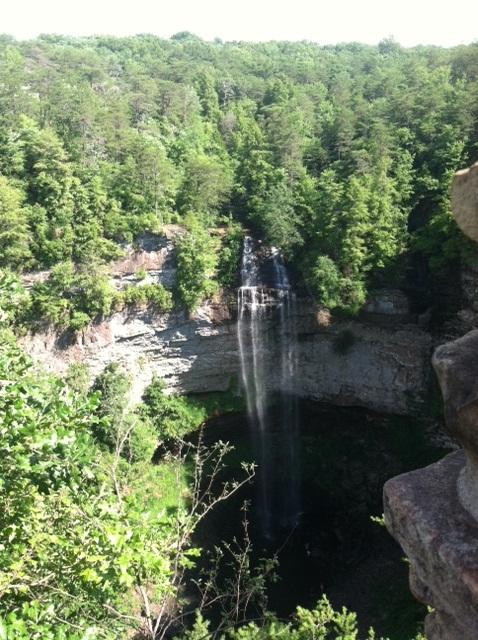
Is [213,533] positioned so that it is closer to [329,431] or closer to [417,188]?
[329,431]

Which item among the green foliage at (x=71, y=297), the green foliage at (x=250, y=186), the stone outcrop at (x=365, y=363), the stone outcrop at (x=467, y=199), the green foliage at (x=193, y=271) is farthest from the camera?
the green foliage at (x=193, y=271)

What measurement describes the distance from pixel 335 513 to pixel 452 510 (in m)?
16.2

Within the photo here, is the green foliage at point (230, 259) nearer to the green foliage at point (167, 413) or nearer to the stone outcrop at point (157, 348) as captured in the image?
the stone outcrop at point (157, 348)

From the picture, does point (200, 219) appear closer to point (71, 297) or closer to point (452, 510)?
point (71, 297)

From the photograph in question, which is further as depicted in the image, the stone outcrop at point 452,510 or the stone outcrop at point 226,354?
the stone outcrop at point 226,354

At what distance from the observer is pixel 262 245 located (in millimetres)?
23172

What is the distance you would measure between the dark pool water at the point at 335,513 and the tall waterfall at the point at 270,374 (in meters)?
0.16

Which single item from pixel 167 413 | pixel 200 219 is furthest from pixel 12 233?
pixel 167 413

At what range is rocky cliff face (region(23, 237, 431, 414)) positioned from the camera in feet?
68.7

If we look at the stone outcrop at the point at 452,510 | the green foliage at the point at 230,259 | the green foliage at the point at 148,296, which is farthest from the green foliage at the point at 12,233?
the stone outcrop at the point at 452,510

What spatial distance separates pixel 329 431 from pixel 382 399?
112 inches

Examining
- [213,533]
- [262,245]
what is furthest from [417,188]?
[213,533]

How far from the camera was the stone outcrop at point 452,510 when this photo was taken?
425cm

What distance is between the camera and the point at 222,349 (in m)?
22.6
